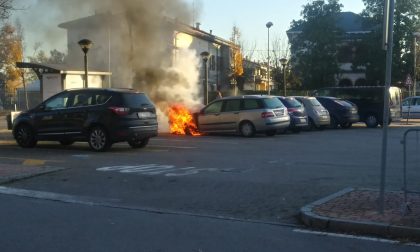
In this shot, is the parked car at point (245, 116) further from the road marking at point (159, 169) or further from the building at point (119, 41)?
the road marking at point (159, 169)

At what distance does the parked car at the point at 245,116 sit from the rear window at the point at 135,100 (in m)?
5.42

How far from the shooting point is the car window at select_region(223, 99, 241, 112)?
2013 centimetres

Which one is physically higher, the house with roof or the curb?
the house with roof

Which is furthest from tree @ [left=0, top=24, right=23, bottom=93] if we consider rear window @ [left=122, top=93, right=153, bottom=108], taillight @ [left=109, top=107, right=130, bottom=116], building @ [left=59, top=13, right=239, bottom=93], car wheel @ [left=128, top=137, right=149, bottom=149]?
taillight @ [left=109, top=107, right=130, bottom=116]

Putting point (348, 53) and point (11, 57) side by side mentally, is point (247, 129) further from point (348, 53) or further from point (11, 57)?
point (348, 53)

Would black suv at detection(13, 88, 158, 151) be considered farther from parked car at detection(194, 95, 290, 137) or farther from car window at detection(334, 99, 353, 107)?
car window at detection(334, 99, 353, 107)

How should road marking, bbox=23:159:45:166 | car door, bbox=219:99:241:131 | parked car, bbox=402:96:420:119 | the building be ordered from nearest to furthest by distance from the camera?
road marking, bbox=23:159:45:166
car door, bbox=219:99:241:131
the building
parked car, bbox=402:96:420:119

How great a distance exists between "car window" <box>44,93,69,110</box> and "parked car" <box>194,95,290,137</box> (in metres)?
6.57

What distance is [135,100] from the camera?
48.8ft

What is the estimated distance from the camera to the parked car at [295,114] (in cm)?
2156

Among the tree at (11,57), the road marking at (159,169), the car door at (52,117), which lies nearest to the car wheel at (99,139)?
the car door at (52,117)

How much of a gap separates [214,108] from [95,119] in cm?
686

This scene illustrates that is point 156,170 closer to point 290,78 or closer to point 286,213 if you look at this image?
point 286,213

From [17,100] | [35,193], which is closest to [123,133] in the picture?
[35,193]
